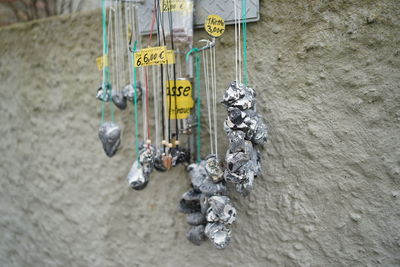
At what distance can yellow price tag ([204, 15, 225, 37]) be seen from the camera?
0.56 meters

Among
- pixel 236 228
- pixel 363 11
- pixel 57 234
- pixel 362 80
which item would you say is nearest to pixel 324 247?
pixel 236 228

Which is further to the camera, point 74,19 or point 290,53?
point 74,19

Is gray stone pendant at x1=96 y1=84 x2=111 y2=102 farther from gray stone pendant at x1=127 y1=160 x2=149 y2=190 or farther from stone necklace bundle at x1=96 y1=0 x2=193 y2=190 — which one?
gray stone pendant at x1=127 y1=160 x2=149 y2=190

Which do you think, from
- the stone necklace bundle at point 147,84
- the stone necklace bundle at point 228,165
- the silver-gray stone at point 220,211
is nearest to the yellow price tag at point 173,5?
the stone necklace bundle at point 147,84

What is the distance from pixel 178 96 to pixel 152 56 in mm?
97

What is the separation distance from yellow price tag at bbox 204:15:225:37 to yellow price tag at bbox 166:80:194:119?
0.12 meters

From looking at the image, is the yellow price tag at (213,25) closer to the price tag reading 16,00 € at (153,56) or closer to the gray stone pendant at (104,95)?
the price tag reading 16,00 € at (153,56)

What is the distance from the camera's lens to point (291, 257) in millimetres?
687

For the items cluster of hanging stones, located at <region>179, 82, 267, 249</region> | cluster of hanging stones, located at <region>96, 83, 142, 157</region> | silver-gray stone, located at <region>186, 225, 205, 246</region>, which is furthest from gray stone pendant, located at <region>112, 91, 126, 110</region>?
silver-gray stone, located at <region>186, 225, 205, 246</region>

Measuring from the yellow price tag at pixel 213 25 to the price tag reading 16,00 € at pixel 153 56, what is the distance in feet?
0.28

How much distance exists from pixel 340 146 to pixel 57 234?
0.96m

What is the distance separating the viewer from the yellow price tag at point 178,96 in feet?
2.07

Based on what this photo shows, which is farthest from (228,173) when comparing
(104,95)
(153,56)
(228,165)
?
(104,95)

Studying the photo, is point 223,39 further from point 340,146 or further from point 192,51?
point 340,146
